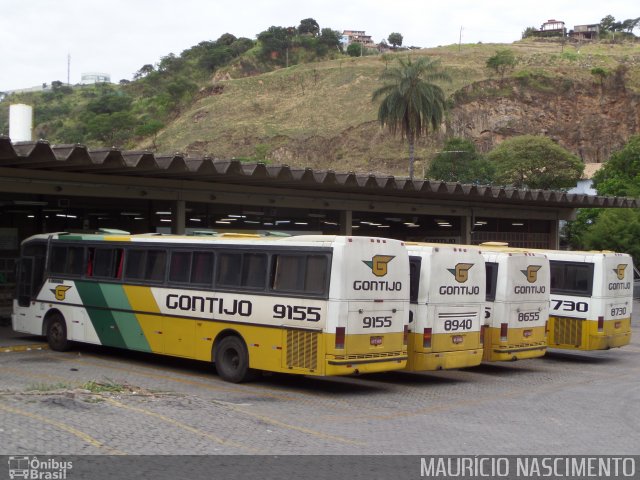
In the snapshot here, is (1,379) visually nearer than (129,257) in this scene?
Yes

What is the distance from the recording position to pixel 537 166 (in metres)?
85.8

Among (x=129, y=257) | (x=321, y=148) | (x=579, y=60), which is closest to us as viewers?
(x=129, y=257)

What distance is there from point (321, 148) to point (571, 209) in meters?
68.6

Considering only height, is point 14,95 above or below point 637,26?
below

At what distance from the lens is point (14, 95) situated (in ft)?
593

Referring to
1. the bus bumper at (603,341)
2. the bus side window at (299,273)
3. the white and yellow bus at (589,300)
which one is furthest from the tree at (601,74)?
the bus side window at (299,273)

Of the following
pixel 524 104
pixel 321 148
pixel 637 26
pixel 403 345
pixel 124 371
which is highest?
pixel 637 26

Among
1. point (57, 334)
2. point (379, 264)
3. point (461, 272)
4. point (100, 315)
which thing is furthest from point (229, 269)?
point (57, 334)

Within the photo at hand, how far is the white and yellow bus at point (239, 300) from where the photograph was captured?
14242mm

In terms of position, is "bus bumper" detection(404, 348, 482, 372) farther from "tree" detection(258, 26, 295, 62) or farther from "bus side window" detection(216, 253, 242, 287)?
"tree" detection(258, 26, 295, 62)

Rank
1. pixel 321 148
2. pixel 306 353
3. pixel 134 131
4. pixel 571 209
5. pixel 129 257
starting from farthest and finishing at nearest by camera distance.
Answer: pixel 134 131 < pixel 321 148 < pixel 571 209 < pixel 129 257 < pixel 306 353

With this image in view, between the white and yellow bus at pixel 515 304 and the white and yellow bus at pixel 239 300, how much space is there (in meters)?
3.63

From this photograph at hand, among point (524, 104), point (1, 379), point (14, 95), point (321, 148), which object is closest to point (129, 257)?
point (1, 379)

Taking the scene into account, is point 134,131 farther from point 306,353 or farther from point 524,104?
point 306,353
